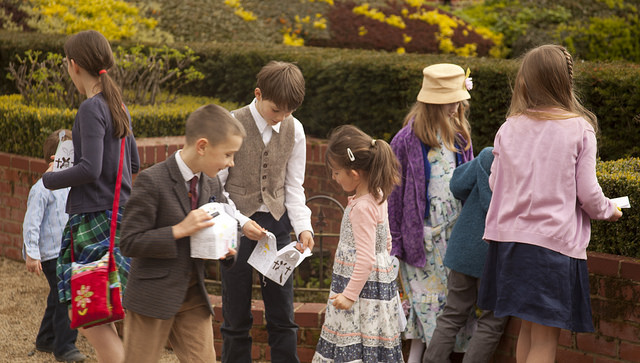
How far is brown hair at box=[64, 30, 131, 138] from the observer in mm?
3984

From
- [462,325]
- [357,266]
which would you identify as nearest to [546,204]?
[357,266]

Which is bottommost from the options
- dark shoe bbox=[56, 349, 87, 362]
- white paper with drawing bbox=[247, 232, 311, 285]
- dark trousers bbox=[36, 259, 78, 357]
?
dark shoe bbox=[56, 349, 87, 362]

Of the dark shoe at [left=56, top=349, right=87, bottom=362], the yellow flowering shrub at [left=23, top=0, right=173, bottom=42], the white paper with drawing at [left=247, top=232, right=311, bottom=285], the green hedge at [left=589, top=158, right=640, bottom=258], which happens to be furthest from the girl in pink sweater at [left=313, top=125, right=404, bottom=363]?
the yellow flowering shrub at [left=23, top=0, right=173, bottom=42]

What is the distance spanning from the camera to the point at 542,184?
3.74 metres

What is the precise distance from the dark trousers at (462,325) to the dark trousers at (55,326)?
88.3 inches

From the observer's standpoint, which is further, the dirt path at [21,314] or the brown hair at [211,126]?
the dirt path at [21,314]

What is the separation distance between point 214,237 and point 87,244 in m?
0.99

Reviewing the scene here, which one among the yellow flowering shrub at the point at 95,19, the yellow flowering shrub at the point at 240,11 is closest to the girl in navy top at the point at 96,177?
the yellow flowering shrub at the point at 95,19

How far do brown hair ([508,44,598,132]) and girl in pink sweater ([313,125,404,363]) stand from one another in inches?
28.4

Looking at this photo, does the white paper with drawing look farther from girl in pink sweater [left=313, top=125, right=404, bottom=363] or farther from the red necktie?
the red necktie

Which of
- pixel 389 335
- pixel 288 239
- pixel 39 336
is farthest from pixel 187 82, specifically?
pixel 389 335

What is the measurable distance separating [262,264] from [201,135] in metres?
0.95

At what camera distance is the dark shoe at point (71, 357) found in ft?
16.6

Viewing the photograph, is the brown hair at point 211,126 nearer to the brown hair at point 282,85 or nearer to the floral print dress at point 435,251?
the brown hair at point 282,85
